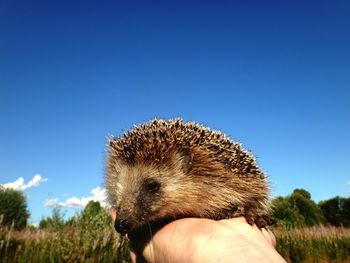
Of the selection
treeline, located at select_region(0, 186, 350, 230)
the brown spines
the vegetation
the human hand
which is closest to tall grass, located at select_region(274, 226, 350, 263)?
the vegetation

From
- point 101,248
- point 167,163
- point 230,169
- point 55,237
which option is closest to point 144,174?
point 167,163

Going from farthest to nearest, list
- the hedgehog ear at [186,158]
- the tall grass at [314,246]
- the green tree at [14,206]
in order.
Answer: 1. the green tree at [14,206]
2. the tall grass at [314,246]
3. the hedgehog ear at [186,158]

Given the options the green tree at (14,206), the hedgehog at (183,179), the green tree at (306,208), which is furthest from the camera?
the green tree at (306,208)

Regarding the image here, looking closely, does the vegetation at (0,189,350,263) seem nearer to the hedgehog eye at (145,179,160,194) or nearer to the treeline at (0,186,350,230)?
the treeline at (0,186,350,230)

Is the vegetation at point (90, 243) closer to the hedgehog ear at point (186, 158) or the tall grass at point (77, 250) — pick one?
the tall grass at point (77, 250)

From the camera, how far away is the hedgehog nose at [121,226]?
3.54 metres

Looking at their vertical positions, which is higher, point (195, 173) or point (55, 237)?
point (195, 173)

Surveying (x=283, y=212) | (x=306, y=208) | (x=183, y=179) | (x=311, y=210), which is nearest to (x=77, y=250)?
(x=183, y=179)

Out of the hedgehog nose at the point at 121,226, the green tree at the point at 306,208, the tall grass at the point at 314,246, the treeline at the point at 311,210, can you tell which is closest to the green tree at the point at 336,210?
the treeline at the point at 311,210

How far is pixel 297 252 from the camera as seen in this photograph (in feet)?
39.0

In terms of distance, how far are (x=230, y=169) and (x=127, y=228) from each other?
4.19 feet

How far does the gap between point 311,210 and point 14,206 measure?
1846 centimetres

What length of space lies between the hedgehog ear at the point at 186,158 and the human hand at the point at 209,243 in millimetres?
679

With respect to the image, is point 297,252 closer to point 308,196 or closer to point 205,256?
point 205,256
